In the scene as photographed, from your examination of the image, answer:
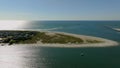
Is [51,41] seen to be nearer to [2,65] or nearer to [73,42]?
[73,42]

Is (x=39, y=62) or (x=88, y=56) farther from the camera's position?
(x=88, y=56)

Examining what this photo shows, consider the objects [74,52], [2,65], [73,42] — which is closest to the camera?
[2,65]

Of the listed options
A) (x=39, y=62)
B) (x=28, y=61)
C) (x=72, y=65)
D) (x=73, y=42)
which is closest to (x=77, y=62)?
(x=72, y=65)

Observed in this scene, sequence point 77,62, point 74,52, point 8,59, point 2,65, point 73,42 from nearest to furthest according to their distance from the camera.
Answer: point 2,65 < point 77,62 < point 8,59 < point 74,52 < point 73,42

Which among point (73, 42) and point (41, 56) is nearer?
point (41, 56)

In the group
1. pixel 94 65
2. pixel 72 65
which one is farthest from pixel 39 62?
pixel 94 65

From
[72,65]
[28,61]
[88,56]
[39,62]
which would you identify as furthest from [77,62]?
[28,61]

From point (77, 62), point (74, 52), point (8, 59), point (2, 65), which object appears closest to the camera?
point (2, 65)

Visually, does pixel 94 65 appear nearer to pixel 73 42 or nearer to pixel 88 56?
pixel 88 56

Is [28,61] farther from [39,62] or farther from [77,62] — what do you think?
[77,62]
